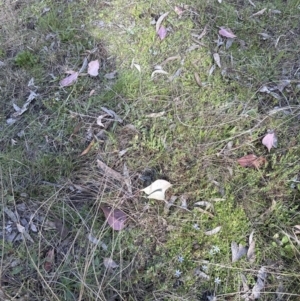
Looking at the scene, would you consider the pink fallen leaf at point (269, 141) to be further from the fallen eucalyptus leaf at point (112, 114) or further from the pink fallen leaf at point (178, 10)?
the pink fallen leaf at point (178, 10)

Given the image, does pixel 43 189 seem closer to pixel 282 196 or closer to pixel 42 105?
pixel 42 105

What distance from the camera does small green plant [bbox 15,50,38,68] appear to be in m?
2.41

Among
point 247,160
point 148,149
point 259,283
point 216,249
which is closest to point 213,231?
point 216,249

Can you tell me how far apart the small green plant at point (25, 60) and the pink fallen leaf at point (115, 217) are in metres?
1.11

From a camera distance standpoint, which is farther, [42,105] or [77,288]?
[42,105]

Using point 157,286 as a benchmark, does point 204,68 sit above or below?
above

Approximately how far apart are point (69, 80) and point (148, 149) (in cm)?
69

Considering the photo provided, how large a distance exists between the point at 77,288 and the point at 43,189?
0.52 m

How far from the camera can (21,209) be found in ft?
6.26

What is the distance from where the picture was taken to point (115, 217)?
182 cm

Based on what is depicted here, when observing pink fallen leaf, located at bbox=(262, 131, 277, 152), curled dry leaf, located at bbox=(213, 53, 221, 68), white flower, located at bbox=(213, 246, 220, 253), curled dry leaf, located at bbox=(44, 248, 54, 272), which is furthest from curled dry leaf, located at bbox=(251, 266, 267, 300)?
curled dry leaf, located at bbox=(213, 53, 221, 68)

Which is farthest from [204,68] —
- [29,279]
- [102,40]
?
[29,279]

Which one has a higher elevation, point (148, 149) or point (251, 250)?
point (148, 149)

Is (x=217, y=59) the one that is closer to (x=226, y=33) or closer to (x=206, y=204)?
(x=226, y=33)
